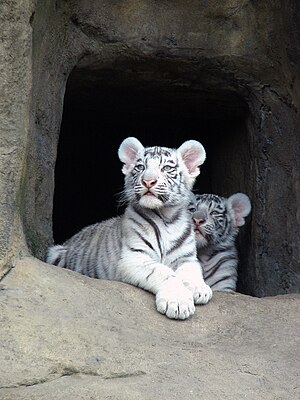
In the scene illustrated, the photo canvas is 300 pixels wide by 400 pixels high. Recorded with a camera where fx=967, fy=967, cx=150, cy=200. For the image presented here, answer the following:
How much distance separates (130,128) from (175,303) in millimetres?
3128

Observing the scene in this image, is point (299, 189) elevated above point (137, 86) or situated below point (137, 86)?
below

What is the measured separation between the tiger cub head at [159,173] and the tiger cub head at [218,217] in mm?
759

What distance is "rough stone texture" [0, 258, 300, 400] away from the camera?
403 centimetres

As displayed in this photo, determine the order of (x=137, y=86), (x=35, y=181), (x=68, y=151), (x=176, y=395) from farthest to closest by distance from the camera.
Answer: (x=68, y=151) < (x=137, y=86) < (x=35, y=181) < (x=176, y=395)

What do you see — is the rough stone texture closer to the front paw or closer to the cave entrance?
the front paw

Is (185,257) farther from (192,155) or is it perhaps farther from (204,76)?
(204,76)

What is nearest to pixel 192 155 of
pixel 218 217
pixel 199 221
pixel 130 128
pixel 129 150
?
pixel 129 150

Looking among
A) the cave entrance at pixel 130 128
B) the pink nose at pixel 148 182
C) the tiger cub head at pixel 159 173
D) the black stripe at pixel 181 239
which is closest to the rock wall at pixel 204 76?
the cave entrance at pixel 130 128

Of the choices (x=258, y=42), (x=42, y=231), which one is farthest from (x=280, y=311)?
(x=258, y=42)

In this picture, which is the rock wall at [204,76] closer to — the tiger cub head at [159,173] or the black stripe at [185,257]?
the tiger cub head at [159,173]

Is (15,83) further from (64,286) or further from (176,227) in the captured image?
(176,227)

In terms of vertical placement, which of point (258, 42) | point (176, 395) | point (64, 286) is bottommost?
point (176, 395)

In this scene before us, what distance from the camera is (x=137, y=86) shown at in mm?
6395

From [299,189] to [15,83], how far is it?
2246mm
